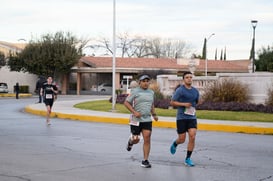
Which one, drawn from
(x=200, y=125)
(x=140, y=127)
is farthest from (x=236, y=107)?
(x=140, y=127)

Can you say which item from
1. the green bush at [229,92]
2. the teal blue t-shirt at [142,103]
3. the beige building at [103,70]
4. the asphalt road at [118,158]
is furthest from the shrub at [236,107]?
the beige building at [103,70]

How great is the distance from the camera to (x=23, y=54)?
2293 inches

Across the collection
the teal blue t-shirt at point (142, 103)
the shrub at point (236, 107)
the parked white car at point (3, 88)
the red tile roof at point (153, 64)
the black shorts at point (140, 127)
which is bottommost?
the parked white car at point (3, 88)

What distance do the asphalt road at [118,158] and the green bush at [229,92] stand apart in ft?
28.8

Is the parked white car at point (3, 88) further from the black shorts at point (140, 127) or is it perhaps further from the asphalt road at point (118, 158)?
the black shorts at point (140, 127)

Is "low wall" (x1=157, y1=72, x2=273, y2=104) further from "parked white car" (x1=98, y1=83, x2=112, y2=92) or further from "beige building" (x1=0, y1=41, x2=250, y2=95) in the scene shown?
"parked white car" (x1=98, y1=83, x2=112, y2=92)

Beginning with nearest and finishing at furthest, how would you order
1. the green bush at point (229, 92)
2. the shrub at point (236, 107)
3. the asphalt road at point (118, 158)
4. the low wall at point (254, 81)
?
1. the asphalt road at point (118, 158)
2. the shrub at point (236, 107)
3. the low wall at point (254, 81)
4. the green bush at point (229, 92)

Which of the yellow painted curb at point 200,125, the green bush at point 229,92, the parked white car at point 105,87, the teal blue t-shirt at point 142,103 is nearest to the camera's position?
the teal blue t-shirt at point 142,103

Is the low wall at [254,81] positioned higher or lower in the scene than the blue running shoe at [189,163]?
higher

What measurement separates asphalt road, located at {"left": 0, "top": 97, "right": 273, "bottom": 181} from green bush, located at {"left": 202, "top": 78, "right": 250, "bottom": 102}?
8763 mm

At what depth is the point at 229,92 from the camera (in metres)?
23.6

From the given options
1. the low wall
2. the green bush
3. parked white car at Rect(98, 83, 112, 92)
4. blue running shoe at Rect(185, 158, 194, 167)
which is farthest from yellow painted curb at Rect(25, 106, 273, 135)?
parked white car at Rect(98, 83, 112, 92)

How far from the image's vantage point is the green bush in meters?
23.5

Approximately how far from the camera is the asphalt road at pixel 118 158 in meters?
7.94
